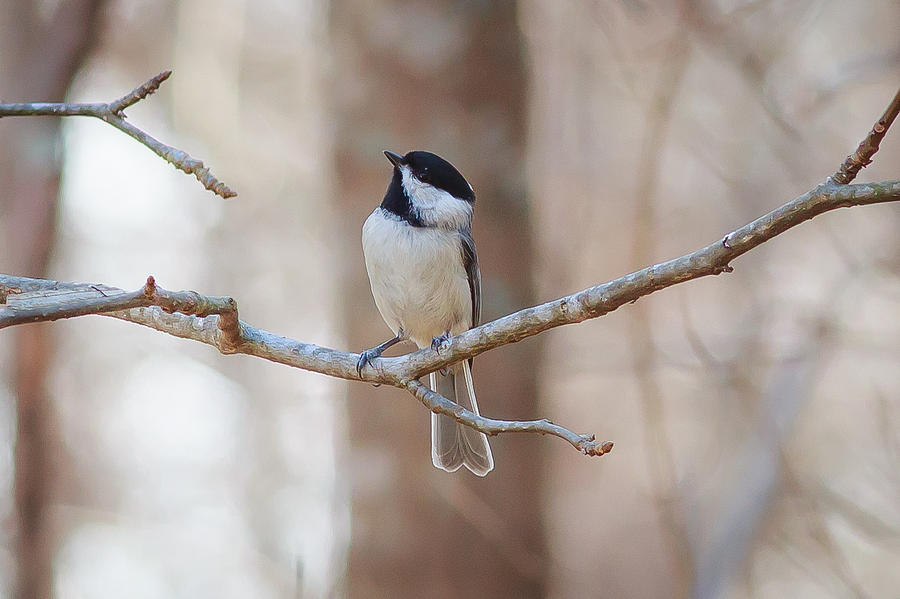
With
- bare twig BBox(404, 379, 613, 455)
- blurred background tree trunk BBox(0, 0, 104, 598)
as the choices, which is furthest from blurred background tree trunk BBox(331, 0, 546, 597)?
bare twig BBox(404, 379, 613, 455)

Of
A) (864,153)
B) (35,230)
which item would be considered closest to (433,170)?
(35,230)

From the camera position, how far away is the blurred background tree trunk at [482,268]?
4117mm

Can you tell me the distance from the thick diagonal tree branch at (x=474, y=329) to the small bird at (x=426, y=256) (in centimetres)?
124

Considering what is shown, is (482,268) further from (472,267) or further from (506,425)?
(506,425)

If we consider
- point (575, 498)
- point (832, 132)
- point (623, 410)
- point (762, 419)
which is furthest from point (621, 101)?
point (762, 419)

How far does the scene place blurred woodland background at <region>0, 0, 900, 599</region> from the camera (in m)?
4.37

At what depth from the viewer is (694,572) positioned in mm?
4922

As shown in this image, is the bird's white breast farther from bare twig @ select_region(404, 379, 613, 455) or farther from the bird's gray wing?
bare twig @ select_region(404, 379, 613, 455)

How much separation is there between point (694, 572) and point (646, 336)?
142cm

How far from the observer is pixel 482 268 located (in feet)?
14.4

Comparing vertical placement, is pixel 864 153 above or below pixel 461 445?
above

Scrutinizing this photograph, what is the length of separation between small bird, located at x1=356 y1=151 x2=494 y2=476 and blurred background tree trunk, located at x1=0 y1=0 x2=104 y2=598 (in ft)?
5.86

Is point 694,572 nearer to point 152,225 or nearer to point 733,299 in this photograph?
point 733,299

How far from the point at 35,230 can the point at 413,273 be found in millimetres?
2061
